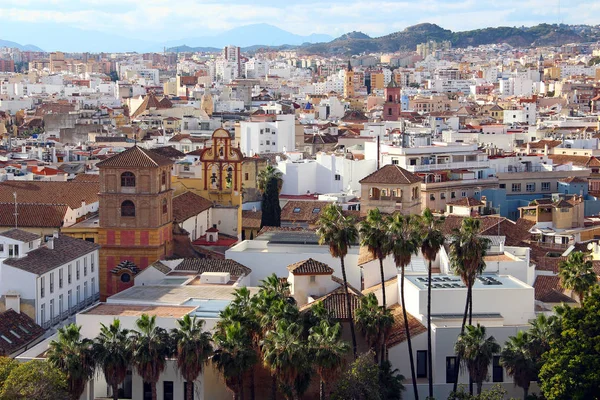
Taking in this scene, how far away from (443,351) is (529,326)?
2.78m

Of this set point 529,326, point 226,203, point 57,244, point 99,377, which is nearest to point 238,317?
point 99,377

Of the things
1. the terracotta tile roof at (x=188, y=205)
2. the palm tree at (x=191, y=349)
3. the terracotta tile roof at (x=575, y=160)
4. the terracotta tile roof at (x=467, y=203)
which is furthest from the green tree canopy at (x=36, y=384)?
the terracotta tile roof at (x=575, y=160)

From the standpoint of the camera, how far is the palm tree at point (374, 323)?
32062 millimetres

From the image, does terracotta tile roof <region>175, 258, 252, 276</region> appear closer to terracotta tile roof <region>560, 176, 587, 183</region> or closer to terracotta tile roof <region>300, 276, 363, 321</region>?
terracotta tile roof <region>300, 276, 363, 321</region>

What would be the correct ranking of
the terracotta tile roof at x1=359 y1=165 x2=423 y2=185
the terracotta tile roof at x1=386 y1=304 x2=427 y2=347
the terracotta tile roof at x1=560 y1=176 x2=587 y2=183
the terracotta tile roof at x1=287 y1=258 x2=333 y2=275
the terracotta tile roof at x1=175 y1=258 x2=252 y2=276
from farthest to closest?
the terracotta tile roof at x1=560 y1=176 x2=587 y2=183 < the terracotta tile roof at x1=359 y1=165 x2=423 y2=185 < the terracotta tile roof at x1=175 y1=258 x2=252 y2=276 < the terracotta tile roof at x1=287 y1=258 x2=333 y2=275 < the terracotta tile roof at x1=386 y1=304 x2=427 y2=347

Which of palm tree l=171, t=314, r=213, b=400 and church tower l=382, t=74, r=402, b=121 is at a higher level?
church tower l=382, t=74, r=402, b=121

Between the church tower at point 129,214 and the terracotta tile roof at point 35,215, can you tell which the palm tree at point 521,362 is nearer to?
the church tower at point 129,214

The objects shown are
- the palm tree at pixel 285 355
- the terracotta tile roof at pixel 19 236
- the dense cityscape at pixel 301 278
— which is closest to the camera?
the palm tree at pixel 285 355

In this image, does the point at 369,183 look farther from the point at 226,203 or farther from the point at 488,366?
the point at 488,366

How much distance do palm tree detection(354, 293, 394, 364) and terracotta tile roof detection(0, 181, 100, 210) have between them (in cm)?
1999

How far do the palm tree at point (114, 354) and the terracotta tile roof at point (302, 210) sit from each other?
26.3 m

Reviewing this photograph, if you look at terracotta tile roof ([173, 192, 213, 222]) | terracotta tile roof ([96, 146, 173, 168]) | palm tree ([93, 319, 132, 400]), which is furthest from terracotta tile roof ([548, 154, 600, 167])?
palm tree ([93, 319, 132, 400])

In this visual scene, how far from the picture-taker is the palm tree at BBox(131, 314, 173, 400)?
30.3m

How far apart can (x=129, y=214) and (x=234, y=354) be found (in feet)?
55.6
